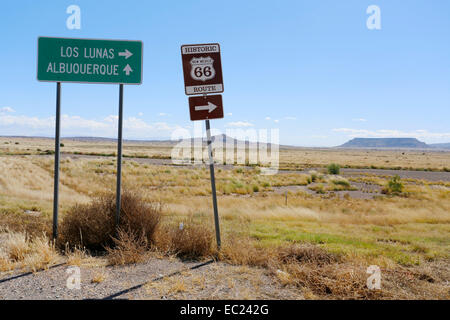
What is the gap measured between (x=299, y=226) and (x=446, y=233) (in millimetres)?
4464

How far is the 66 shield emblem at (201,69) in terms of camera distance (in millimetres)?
5547

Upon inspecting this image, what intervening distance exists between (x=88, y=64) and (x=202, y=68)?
6.93 ft

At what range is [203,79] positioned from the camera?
5.54 m

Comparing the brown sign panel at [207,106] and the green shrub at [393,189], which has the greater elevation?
the brown sign panel at [207,106]

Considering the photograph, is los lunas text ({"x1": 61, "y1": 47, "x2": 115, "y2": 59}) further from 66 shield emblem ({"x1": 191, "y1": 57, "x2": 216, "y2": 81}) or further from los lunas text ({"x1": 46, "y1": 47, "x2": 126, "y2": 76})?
66 shield emblem ({"x1": 191, "y1": 57, "x2": 216, "y2": 81})

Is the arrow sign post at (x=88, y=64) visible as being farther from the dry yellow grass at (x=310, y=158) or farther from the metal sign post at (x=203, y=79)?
the dry yellow grass at (x=310, y=158)

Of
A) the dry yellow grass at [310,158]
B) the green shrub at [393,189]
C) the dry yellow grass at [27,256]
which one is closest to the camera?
the dry yellow grass at [27,256]

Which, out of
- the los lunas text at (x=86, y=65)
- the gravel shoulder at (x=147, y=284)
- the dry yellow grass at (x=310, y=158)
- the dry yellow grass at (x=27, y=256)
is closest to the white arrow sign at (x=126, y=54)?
the los lunas text at (x=86, y=65)

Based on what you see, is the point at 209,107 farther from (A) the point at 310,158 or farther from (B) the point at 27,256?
(A) the point at 310,158

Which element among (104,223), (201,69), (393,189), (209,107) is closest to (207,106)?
(209,107)
